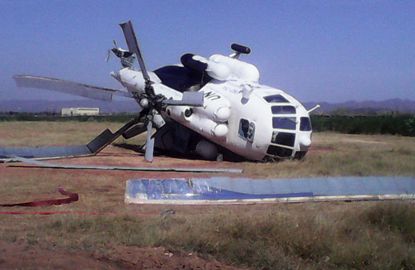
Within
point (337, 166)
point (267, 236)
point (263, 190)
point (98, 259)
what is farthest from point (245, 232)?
point (337, 166)

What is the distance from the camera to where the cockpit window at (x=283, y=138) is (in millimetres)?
23775

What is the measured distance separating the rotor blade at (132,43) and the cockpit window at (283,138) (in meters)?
5.79

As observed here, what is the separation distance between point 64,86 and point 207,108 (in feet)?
20.2

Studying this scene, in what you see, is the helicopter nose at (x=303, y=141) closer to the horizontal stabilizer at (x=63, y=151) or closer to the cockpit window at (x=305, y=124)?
the cockpit window at (x=305, y=124)

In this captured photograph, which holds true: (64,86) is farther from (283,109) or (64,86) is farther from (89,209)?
(89,209)

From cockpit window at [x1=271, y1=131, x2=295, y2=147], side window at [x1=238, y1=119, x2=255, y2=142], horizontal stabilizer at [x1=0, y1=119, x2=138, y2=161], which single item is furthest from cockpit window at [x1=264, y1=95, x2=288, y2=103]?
horizontal stabilizer at [x1=0, y1=119, x2=138, y2=161]

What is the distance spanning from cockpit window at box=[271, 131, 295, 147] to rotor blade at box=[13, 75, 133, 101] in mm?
7555

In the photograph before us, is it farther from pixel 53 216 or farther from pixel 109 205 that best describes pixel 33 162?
pixel 53 216

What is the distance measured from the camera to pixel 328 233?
10.7 meters

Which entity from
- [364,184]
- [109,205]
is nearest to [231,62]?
[364,184]

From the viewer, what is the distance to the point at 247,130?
24125 millimetres

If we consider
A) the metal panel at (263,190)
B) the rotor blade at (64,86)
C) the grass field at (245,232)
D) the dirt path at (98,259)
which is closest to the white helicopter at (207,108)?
the rotor blade at (64,86)

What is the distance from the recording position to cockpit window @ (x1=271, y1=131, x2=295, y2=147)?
23775 millimetres

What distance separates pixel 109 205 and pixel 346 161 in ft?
42.2
